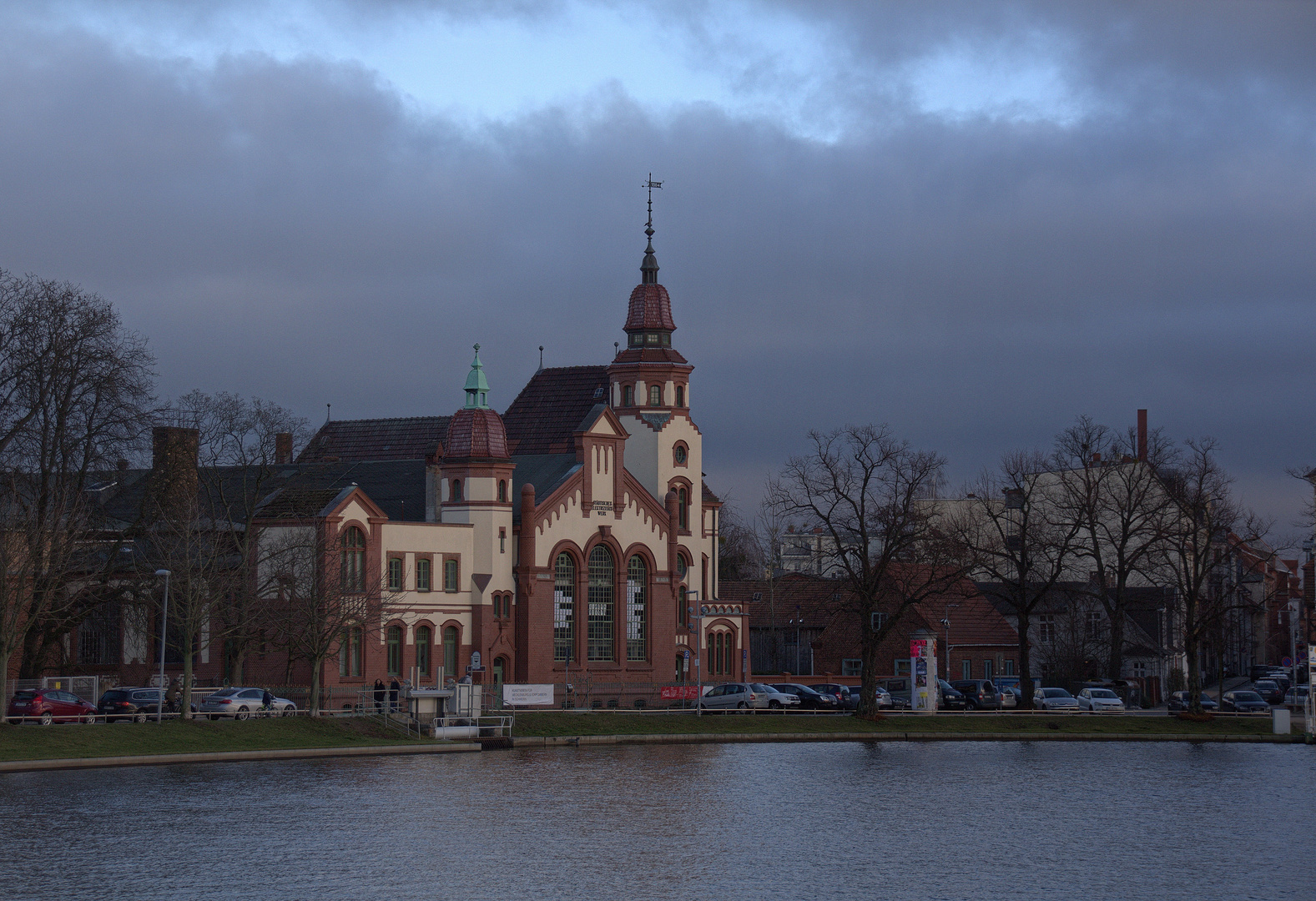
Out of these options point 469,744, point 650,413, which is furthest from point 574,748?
point 650,413

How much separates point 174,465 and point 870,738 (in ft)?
124

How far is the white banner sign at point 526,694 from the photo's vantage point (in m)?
73.8

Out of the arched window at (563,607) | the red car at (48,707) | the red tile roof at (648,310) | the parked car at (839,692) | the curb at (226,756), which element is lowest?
the curb at (226,756)

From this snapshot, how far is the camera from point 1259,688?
108188mm

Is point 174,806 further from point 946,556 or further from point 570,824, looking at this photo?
point 946,556

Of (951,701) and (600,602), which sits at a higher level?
(600,602)

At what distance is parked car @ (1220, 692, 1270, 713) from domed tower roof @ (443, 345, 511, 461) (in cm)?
3827

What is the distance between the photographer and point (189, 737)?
5800 centimetres

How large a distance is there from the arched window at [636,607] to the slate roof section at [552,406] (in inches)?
527

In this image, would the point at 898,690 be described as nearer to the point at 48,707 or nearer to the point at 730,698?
the point at 730,698

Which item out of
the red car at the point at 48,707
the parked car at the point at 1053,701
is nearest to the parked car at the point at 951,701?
the parked car at the point at 1053,701

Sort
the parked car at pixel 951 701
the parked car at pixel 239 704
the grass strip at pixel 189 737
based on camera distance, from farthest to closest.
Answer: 1. the parked car at pixel 951 701
2. the parked car at pixel 239 704
3. the grass strip at pixel 189 737

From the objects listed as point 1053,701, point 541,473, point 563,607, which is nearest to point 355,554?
point 563,607

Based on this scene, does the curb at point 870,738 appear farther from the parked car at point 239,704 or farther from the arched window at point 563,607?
the arched window at point 563,607
